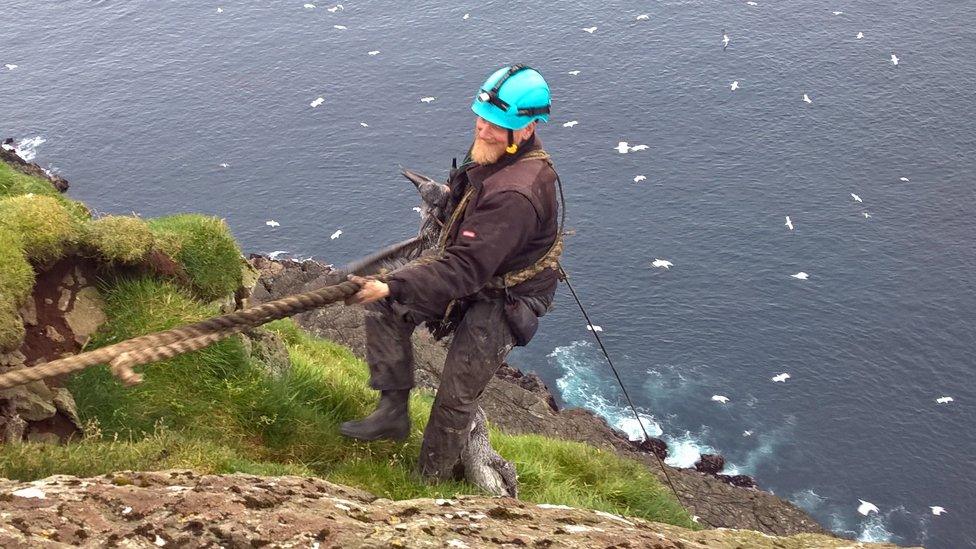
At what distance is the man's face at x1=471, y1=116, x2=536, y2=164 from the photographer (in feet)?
24.6

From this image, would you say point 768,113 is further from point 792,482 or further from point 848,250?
point 792,482

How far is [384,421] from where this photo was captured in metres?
8.59

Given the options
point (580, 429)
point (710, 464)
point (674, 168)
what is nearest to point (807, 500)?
point (710, 464)

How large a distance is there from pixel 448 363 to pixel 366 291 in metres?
1.99

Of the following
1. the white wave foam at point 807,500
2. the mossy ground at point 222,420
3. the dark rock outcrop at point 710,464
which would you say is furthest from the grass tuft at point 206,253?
the white wave foam at point 807,500

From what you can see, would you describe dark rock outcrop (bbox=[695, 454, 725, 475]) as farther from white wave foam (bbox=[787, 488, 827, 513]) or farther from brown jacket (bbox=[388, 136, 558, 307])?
brown jacket (bbox=[388, 136, 558, 307])

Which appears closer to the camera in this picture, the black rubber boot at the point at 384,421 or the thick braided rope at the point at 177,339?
the thick braided rope at the point at 177,339

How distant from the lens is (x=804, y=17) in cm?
9562

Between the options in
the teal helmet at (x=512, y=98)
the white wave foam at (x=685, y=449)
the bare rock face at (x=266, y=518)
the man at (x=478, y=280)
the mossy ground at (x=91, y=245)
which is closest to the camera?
the bare rock face at (x=266, y=518)

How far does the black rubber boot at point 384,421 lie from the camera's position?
28.1 ft

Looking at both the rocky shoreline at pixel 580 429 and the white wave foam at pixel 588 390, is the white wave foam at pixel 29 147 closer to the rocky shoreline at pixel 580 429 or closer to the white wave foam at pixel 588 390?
the rocky shoreline at pixel 580 429

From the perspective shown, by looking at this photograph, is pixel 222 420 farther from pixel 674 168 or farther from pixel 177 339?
pixel 674 168

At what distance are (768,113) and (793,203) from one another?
12.3 meters

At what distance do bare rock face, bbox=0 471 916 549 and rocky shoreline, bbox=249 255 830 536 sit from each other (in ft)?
116
